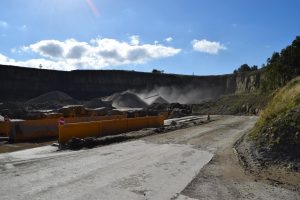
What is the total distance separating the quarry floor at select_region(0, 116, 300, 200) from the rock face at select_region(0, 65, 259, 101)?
72130 millimetres

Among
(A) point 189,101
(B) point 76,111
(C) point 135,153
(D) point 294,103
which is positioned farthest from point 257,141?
(A) point 189,101

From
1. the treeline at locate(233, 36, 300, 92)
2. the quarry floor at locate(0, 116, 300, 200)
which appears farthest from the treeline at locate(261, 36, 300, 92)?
the quarry floor at locate(0, 116, 300, 200)

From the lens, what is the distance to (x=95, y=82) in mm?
96125

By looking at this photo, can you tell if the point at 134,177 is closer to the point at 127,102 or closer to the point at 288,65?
the point at 288,65

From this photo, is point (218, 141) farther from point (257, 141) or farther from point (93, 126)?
point (93, 126)

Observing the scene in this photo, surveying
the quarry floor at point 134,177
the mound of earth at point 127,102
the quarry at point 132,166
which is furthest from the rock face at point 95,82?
the quarry floor at point 134,177

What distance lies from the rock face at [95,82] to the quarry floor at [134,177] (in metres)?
72.1

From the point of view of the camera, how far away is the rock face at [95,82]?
82938 millimetres

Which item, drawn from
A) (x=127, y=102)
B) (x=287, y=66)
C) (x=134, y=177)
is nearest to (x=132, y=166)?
(x=134, y=177)

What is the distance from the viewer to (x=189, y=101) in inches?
3349

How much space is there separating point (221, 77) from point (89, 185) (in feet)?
280

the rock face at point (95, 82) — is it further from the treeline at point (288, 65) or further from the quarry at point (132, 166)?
the quarry at point (132, 166)

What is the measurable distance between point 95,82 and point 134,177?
8803 cm

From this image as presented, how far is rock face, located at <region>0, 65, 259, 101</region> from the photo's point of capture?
8294cm
